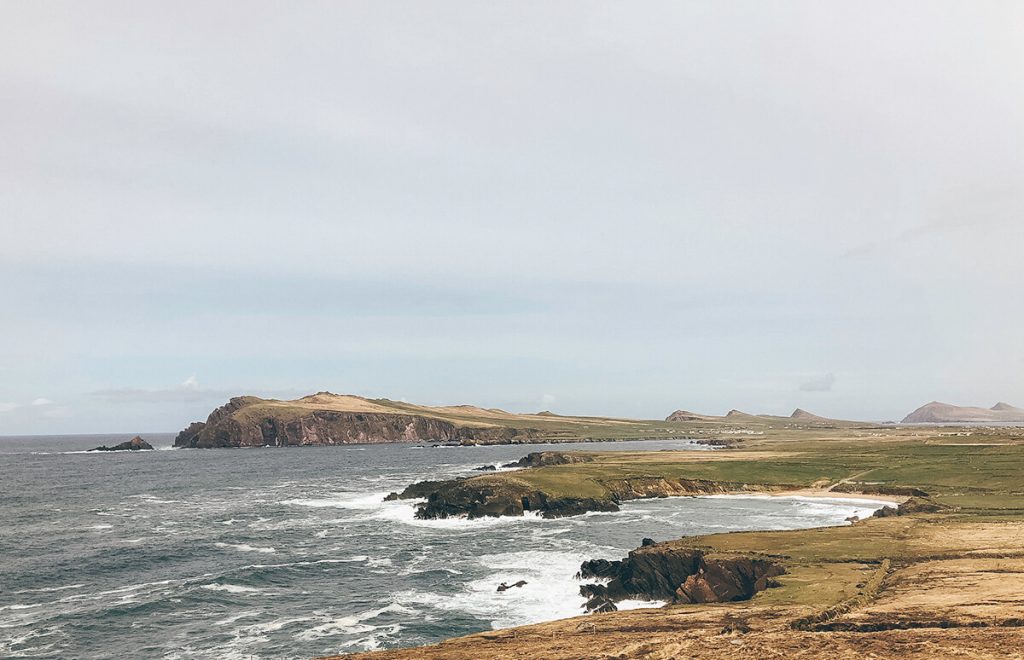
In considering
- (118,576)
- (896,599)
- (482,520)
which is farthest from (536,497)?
(896,599)

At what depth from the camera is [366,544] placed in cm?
7775

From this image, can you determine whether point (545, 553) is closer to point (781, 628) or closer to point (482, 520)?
point (482, 520)

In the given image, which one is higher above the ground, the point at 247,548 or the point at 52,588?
the point at 247,548

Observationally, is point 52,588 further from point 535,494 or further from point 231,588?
point 535,494

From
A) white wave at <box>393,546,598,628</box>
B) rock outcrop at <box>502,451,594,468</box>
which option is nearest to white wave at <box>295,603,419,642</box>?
white wave at <box>393,546,598,628</box>

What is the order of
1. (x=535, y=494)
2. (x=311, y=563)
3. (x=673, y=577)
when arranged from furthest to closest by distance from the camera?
1. (x=535, y=494)
2. (x=311, y=563)
3. (x=673, y=577)

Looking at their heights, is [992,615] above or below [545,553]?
above

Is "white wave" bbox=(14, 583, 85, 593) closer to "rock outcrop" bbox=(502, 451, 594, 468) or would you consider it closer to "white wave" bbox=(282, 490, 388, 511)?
"white wave" bbox=(282, 490, 388, 511)

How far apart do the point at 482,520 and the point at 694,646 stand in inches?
2544

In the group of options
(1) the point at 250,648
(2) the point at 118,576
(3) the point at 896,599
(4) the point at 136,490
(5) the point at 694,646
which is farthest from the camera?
(4) the point at 136,490

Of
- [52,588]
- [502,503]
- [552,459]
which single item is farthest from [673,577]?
[552,459]

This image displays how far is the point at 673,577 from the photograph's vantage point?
52.8 meters

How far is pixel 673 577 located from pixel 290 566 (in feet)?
126

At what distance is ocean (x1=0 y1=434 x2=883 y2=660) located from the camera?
159ft
